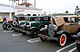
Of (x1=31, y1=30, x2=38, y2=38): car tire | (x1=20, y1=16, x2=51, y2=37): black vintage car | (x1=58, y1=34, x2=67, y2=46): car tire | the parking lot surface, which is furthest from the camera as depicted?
(x1=20, y1=16, x2=51, y2=37): black vintage car

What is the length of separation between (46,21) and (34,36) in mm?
1790

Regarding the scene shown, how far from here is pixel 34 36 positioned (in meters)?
9.27

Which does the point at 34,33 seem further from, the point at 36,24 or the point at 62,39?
the point at 62,39

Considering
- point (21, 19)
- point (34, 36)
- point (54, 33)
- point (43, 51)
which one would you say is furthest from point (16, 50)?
point (21, 19)

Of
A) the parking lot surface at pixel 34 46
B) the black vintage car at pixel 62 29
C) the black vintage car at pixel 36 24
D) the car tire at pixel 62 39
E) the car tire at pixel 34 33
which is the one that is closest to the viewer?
the parking lot surface at pixel 34 46

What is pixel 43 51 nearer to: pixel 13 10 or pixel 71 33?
pixel 71 33

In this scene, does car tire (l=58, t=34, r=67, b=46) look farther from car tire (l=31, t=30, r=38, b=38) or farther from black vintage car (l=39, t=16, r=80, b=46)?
car tire (l=31, t=30, r=38, b=38)

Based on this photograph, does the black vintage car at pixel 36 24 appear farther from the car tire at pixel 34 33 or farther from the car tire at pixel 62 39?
the car tire at pixel 62 39

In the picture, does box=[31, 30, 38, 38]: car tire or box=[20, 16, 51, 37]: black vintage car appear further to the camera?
box=[20, 16, 51, 37]: black vintage car

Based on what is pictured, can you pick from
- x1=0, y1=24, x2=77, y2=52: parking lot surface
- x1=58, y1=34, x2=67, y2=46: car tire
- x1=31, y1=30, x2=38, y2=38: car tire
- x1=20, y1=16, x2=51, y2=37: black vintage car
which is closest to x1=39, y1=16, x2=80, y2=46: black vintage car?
x1=58, y1=34, x2=67, y2=46: car tire

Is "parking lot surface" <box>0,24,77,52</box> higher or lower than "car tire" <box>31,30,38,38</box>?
lower

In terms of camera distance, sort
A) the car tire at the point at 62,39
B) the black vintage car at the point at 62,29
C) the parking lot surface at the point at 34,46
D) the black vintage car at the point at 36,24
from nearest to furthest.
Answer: the parking lot surface at the point at 34,46 → the car tire at the point at 62,39 → the black vintage car at the point at 62,29 → the black vintage car at the point at 36,24

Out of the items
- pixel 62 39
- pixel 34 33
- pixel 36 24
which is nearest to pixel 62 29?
pixel 62 39

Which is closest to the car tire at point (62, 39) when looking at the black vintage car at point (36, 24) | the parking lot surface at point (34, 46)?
the parking lot surface at point (34, 46)
